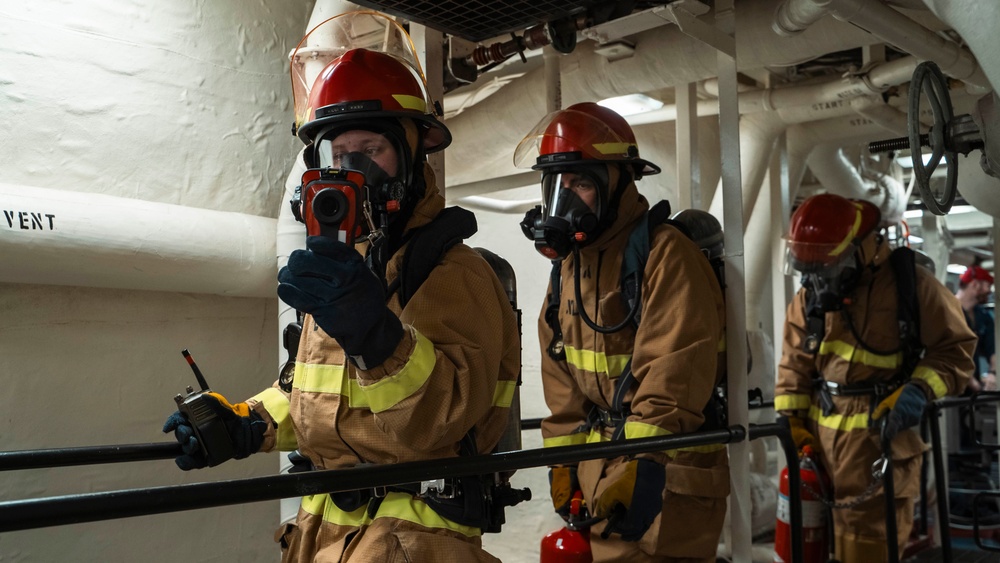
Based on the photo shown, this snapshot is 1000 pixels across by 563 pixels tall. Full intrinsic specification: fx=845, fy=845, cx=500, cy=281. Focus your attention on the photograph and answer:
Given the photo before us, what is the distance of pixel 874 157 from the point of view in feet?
22.1

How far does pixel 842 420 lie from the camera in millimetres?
4176

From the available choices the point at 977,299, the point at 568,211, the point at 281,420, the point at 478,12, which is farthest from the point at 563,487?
the point at 977,299

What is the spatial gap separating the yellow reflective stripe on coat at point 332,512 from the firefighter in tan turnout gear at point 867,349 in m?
3.01

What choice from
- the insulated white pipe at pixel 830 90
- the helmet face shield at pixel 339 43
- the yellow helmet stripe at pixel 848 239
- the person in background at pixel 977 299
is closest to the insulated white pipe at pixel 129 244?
the helmet face shield at pixel 339 43

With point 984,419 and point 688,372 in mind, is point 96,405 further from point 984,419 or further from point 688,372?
point 984,419

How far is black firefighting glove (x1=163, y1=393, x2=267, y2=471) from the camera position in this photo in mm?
1819

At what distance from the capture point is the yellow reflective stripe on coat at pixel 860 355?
13.5 ft

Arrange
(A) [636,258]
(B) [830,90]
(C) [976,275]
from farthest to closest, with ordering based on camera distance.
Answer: (C) [976,275]
(B) [830,90]
(A) [636,258]

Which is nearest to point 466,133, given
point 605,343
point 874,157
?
point 605,343

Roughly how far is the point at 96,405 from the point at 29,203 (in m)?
0.81

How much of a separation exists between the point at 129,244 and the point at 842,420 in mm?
3350

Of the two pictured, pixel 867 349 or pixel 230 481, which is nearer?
pixel 230 481

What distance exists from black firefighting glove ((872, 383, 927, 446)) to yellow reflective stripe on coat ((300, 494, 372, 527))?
2924 mm

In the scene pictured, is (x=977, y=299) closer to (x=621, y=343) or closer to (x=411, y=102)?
(x=621, y=343)
